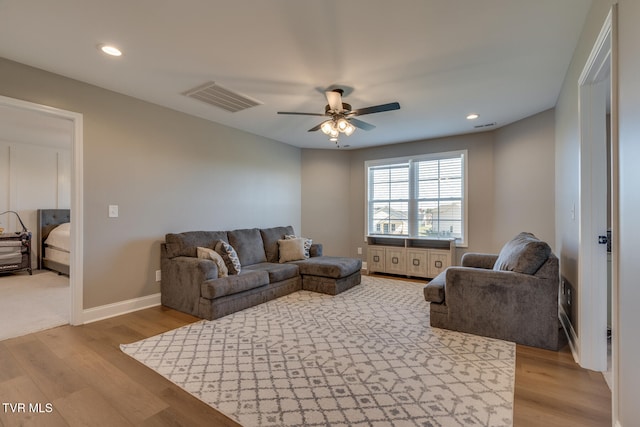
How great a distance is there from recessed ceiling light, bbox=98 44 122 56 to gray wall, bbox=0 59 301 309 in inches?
35.1

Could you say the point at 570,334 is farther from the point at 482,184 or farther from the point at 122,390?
the point at 122,390

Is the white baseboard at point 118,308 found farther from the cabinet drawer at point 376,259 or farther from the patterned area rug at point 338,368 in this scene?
the cabinet drawer at point 376,259

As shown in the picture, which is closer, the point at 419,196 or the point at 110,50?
the point at 110,50

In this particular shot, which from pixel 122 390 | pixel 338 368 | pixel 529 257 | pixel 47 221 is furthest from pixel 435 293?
pixel 47 221

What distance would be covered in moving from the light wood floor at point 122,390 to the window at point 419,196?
10.1 ft

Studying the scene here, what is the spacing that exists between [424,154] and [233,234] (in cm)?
368

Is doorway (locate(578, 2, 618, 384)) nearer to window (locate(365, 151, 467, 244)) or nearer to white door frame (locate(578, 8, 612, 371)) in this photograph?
white door frame (locate(578, 8, 612, 371))

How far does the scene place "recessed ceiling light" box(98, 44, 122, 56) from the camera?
2.48 m

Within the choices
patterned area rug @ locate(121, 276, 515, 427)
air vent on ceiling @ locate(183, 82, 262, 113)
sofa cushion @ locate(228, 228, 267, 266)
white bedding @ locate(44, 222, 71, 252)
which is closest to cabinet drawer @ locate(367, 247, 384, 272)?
sofa cushion @ locate(228, 228, 267, 266)

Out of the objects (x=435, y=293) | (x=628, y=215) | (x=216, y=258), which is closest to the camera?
(x=628, y=215)

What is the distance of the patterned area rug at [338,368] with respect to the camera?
176 centimetres

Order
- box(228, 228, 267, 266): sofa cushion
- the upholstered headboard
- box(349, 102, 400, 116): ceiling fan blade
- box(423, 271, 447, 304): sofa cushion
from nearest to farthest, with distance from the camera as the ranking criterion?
box(349, 102, 400, 116): ceiling fan blade, box(423, 271, 447, 304): sofa cushion, box(228, 228, 267, 266): sofa cushion, the upholstered headboard

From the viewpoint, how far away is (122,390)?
1979 mm

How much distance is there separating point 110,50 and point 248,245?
9.28ft
